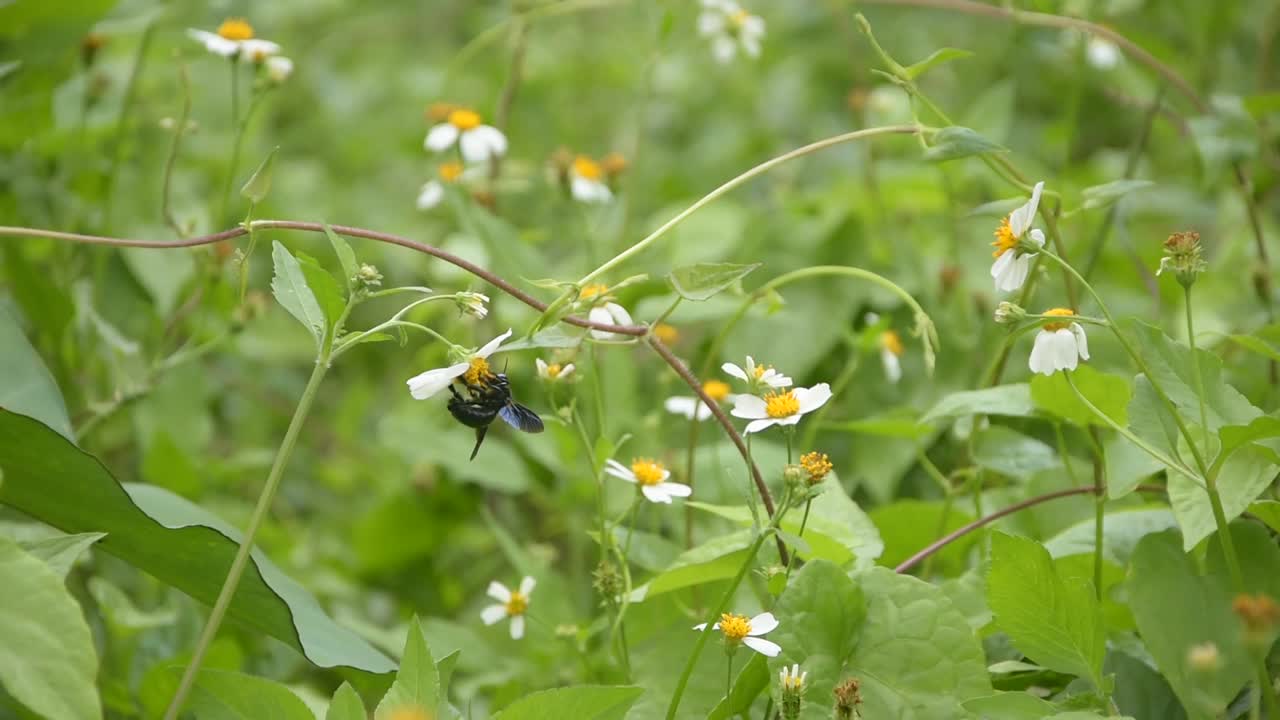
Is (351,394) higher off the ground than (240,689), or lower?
lower

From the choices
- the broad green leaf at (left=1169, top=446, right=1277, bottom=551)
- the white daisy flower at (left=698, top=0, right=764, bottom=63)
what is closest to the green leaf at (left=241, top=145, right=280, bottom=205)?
the broad green leaf at (left=1169, top=446, right=1277, bottom=551)

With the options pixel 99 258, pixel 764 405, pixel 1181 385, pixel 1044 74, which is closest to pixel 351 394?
pixel 99 258

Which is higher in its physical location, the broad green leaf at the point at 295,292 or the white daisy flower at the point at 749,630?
the broad green leaf at the point at 295,292

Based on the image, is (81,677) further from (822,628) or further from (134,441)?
(134,441)

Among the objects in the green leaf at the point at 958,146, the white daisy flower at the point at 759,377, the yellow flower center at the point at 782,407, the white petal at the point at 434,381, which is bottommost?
the yellow flower center at the point at 782,407

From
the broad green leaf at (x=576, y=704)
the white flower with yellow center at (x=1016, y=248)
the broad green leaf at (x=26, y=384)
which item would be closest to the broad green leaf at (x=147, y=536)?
the broad green leaf at (x=26, y=384)

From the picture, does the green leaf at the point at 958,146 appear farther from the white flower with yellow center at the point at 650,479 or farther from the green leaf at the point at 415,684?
the green leaf at the point at 415,684

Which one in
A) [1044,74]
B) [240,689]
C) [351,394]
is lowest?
[351,394]
